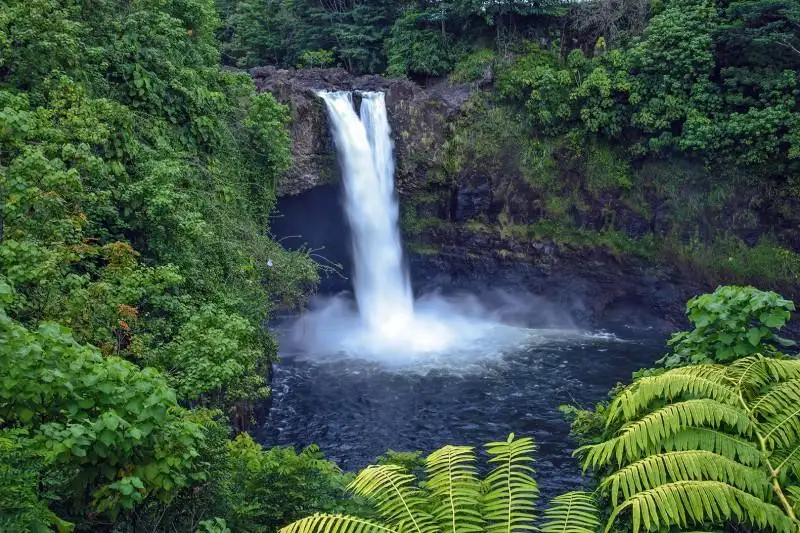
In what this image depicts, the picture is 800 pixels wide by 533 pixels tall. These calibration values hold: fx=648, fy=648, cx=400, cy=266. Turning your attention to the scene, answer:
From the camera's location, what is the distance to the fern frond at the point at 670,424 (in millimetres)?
4348

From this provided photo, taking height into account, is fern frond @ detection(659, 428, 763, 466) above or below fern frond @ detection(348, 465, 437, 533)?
above

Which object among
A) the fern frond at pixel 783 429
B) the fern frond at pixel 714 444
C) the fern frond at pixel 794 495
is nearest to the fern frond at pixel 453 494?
the fern frond at pixel 714 444

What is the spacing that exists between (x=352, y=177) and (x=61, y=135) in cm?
1523

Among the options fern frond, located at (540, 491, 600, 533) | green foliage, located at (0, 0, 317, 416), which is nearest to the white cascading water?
green foliage, located at (0, 0, 317, 416)

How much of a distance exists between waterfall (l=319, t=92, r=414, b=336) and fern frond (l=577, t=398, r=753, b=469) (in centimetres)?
1842

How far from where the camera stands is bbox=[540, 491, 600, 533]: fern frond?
381cm

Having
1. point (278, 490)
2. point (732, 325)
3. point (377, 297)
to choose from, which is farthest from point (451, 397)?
point (732, 325)

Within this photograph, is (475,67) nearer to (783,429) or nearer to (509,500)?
(783,429)

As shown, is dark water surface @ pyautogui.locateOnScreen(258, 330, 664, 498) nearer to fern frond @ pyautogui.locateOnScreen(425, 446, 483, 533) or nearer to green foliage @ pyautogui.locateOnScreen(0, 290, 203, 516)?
fern frond @ pyautogui.locateOnScreen(425, 446, 483, 533)

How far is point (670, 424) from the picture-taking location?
172 inches

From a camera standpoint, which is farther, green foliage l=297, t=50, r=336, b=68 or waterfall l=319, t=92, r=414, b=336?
green foliage l=297, t=50, r=336, b=68

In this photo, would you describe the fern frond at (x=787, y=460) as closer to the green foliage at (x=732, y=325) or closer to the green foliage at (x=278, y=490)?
the green foliage at (x=732, y=325)

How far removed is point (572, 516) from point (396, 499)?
1.10 metres

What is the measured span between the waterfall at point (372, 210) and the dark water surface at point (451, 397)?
180 inches
